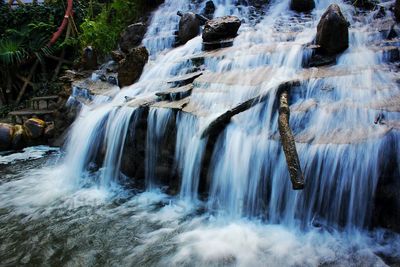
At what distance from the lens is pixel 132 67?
9.01m

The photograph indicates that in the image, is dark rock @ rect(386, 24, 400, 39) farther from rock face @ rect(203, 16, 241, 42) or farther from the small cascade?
the small cascade

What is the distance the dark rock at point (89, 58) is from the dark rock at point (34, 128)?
238 centimetres

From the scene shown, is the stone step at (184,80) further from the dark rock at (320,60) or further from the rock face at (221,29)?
the dark rock at (320,60)

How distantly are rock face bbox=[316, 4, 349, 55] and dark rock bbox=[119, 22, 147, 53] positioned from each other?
5.97 metres

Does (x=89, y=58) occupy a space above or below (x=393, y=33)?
below

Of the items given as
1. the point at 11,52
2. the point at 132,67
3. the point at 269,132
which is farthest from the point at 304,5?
the point at 11,52

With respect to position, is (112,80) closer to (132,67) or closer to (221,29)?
(132,67)

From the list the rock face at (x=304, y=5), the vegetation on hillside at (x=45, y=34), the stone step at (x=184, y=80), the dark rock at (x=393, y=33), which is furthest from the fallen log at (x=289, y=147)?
the vegetation on hillside at (x=45, y=34)

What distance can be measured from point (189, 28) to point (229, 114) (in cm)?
521

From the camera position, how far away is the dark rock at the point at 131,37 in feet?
36.0

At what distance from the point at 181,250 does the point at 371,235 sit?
7.32 ft

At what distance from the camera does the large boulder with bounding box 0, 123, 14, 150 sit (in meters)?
9.39

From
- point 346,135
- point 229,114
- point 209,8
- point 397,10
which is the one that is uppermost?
point 209,8

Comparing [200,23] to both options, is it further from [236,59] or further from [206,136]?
[206,136]
